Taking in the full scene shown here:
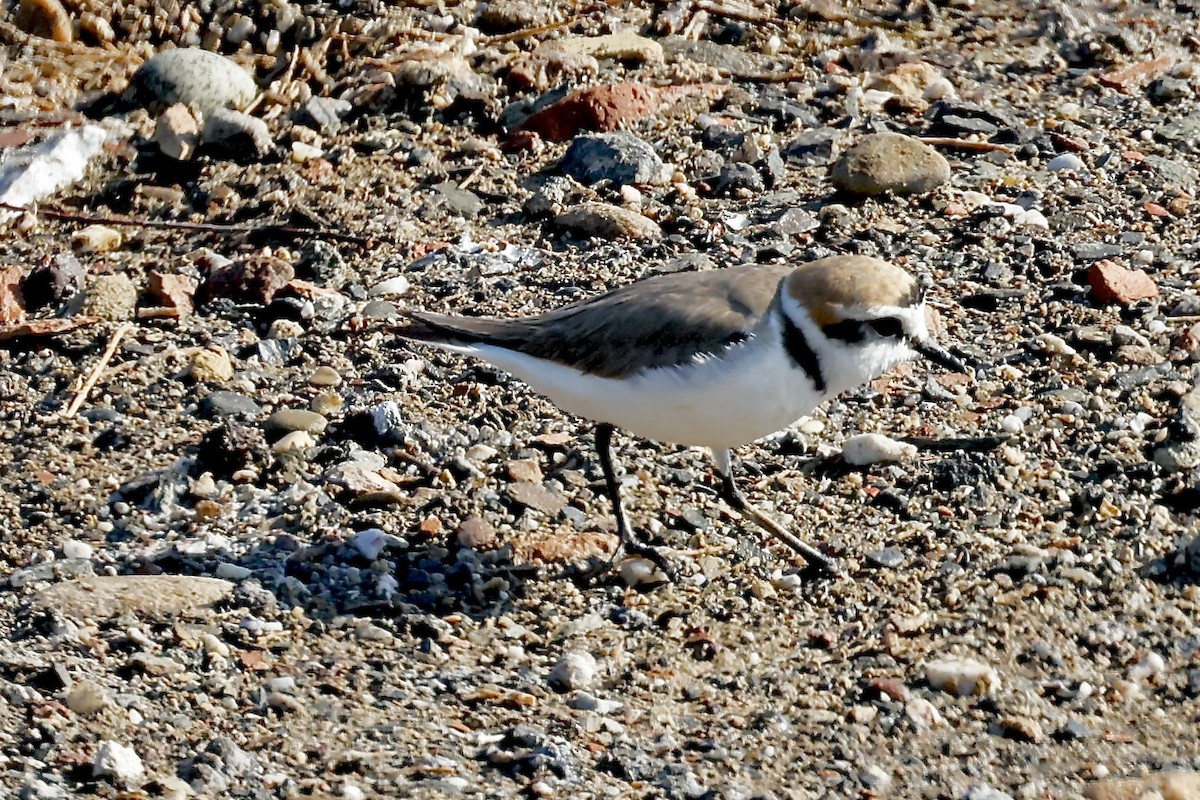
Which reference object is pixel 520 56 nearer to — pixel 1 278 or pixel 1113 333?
pixel 1 278

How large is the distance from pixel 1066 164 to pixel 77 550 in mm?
4549

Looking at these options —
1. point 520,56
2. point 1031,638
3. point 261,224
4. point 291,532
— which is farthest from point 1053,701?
point 520,56

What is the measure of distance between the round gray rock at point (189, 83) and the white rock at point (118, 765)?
4.13 metres

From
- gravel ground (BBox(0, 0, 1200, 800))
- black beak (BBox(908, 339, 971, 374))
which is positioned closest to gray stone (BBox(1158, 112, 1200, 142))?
gravel ground (BBox(0, 0, 1200, 800))

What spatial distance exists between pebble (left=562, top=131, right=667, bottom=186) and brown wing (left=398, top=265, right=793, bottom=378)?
1803mm

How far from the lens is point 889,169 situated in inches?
263

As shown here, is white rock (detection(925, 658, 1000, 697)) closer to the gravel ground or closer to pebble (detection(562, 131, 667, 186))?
the gravel ground

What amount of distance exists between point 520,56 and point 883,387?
2892 mm

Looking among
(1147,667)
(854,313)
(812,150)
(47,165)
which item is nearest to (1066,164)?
(812,150)

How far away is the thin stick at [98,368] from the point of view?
17.7 ft

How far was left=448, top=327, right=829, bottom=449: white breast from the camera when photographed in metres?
4.43

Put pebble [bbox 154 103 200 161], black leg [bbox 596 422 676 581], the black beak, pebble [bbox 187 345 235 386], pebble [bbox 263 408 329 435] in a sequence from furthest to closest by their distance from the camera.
Answer: 1. pebble [bbox 154 103 200 161]
2. pebble [bbox 187 345 235 386]
3. pebble [bbox 263 408 329 435]
4. black leg [bbox 596 422 676 581]
5. the black beak

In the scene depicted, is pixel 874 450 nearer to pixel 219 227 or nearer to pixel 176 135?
pixel 219 227

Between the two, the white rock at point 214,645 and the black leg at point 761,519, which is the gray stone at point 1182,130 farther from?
the white rock at point 214,645
